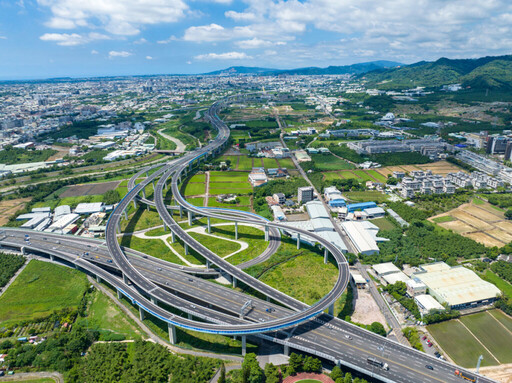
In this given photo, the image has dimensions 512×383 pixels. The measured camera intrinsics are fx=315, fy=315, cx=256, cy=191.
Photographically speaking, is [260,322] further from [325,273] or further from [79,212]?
[79,212]

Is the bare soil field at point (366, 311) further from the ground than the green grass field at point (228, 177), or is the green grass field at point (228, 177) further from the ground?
the green grass field at point (228, 177)

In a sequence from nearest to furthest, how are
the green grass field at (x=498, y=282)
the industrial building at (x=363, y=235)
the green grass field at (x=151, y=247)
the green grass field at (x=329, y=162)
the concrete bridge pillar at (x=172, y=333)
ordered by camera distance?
the concrete bridge pillar at (x=172, y=333)
the green grass field at (x=498, y=282)
the green grass field at (x=151, y=247)
the industrial building at (x=363, y=235)
the green grass field at (x=329, y=162)

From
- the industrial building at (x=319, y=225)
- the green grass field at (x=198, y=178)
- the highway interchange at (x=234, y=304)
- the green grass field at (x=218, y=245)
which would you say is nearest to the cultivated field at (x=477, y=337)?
the highway interchange at (x=234, y=304)

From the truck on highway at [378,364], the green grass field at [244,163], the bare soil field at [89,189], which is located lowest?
the green grass field at [244,163]

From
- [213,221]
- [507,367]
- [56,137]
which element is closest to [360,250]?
[507,367]

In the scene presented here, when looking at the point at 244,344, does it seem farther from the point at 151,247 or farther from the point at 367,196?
the point at 367,196

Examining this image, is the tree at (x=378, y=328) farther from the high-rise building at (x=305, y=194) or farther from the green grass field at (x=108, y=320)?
the high-rise building at (x=305, y=194)
